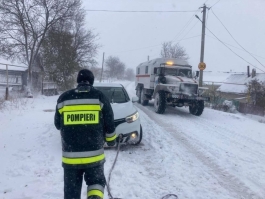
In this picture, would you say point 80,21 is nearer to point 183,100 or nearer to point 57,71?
Answer: point 57,71

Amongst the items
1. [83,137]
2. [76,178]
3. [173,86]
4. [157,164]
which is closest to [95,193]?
[76,178]

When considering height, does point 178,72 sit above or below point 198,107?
above

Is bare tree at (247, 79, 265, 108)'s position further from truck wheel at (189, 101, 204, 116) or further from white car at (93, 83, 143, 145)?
white car at (93, 83, 143, 145)

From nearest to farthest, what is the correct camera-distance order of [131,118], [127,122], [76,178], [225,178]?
1. [76,178]
2. [225,178]
3. [127,122]
4. [131,118]

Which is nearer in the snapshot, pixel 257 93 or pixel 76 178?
pixel 76 178

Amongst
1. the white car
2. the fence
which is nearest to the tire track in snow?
the white car

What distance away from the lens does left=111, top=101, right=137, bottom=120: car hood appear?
6114 mm

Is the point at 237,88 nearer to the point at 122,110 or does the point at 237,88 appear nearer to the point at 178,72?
the point at 178,72

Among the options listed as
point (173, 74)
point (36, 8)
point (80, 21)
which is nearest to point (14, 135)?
point (173, 74)

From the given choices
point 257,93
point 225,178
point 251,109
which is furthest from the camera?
point 257,93

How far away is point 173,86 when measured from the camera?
11.9 meters

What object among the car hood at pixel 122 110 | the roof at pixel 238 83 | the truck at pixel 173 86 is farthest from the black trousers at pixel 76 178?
the roof at pixel 238 83

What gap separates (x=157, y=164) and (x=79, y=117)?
322cm

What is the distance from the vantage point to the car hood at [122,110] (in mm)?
6114
